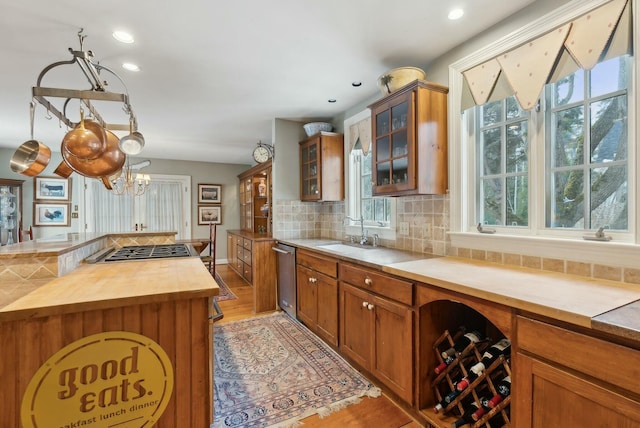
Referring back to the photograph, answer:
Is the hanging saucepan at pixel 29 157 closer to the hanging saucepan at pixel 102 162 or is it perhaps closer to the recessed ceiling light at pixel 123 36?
the hanging saucepan at pixel 102 162

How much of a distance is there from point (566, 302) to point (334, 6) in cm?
185

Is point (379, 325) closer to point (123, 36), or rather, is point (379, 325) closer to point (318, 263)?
point (318, 263)

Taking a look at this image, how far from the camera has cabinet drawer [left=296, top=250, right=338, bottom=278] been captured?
8.00 ft

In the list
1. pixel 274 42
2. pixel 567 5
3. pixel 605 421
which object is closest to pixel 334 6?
pixel 274 42

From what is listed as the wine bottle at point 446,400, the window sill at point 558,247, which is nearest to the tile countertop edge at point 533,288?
the window sill at point 558,247

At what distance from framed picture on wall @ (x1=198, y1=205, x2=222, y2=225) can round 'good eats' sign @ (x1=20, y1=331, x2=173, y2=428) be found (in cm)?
587

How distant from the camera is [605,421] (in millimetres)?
939

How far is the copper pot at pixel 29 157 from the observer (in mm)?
1645

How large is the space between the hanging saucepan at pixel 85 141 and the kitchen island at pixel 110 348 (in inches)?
22.4

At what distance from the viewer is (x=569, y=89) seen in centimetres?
163

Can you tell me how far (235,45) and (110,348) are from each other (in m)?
1.99

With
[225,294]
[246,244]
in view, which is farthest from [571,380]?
[246,244]

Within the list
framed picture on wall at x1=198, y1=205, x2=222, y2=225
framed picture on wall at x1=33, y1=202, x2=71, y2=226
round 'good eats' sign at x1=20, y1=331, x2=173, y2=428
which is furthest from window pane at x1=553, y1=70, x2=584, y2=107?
framed picture on wall at x1=33, y1=202, x2=71, y2=226

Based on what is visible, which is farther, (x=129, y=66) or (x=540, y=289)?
(x=129, y=66)
